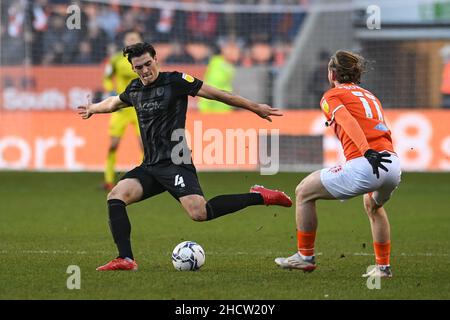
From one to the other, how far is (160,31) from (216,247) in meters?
13.6

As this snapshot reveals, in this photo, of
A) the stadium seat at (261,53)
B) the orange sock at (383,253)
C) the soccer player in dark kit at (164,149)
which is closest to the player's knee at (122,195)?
the soccer player in dark kit at (164,149)

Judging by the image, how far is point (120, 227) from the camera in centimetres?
847

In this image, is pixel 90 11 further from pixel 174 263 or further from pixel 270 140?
pixel 174 263

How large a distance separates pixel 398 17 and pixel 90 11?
6.92 m

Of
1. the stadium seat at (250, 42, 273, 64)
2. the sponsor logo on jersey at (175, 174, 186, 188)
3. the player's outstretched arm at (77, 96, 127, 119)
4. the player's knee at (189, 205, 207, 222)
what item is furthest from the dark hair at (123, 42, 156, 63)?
the stadium seat at (250, 42, 273, 64)

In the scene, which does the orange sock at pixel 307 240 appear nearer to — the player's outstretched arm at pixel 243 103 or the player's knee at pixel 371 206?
the player's knee at pixel 371 206

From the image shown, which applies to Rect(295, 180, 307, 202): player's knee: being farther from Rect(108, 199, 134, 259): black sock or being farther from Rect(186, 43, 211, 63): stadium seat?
Rect(186, 43, 211, 63): stadium seat

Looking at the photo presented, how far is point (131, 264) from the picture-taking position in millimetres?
8375

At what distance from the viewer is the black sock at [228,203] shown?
867 centimetres

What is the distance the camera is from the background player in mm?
7770

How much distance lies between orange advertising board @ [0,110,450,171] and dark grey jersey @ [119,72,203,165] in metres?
11.3

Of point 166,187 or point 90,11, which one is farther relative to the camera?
point 90,11

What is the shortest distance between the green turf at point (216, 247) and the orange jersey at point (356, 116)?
104 centimetres

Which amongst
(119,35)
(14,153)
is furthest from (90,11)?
(14,153)
